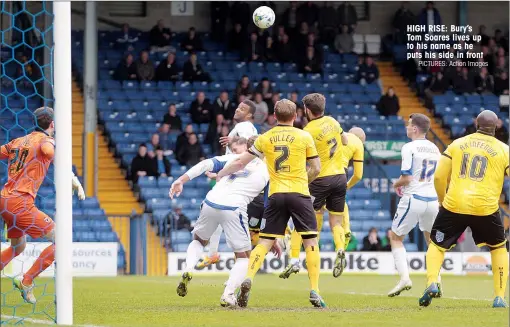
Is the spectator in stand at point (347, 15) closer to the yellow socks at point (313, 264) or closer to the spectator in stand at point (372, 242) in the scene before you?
the spectator in stand at point (372, 242)

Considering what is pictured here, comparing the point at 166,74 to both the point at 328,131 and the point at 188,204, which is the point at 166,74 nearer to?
the point at 188,204

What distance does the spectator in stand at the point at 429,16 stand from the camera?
1248 inches

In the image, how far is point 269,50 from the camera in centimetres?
3058

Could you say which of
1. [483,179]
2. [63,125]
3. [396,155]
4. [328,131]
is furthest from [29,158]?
[396,155]

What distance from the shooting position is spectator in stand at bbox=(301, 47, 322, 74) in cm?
3044

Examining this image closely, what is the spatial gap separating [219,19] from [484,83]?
8029 mm

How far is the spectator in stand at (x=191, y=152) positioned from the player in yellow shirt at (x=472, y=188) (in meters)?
14.9

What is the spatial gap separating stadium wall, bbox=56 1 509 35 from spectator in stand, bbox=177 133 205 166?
591cm

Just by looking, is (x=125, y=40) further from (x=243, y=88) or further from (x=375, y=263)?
(x=375, y=263)

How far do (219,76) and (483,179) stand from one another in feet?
61.6

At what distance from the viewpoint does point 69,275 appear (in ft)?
31.6

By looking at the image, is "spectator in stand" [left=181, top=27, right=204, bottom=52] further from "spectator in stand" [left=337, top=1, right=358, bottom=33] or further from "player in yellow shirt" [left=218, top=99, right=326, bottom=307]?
"player in yellow shirt" [left=218, top=99, right=326, bottom=307]

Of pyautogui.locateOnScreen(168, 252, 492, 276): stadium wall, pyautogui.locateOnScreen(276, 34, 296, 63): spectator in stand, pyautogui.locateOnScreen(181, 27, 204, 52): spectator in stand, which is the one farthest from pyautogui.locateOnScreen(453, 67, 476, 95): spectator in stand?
pyautogui.locateOnScreen(168, 252, 492, 276): stadium wall

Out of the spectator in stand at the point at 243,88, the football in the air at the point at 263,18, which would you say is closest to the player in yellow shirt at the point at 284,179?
the football in the air at the point at 263,18
